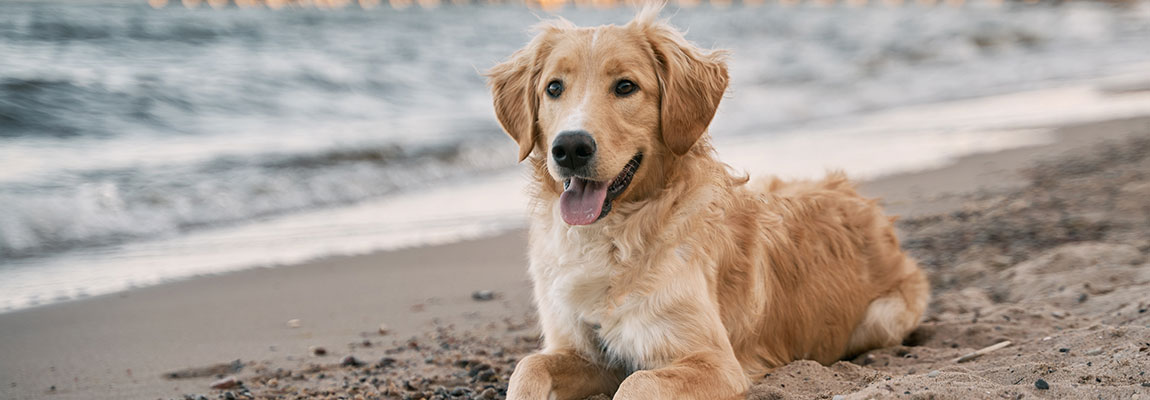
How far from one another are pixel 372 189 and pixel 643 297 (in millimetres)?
6756

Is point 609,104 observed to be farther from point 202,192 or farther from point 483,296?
point 202,192

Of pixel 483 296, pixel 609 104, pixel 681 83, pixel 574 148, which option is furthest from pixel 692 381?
pixel 483 296

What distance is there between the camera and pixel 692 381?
344 centimetres

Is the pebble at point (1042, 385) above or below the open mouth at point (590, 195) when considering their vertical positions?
below

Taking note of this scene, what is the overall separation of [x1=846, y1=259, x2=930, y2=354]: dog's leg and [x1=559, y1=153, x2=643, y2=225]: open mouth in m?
1.72

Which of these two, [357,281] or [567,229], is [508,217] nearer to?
[357,281]

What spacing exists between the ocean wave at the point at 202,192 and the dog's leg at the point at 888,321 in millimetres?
5911

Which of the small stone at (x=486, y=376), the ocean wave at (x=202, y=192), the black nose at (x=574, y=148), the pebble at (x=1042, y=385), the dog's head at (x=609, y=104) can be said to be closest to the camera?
the pebble at (x=1042, y=385)

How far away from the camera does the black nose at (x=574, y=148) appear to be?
3.46m

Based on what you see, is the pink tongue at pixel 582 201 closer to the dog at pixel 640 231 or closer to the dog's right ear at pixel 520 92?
the dog at pixel 640 231

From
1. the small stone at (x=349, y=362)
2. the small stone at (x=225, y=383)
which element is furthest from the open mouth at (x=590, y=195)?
the small stone at (x=225, y=383)

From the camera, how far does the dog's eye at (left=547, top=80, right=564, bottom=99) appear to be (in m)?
3.85

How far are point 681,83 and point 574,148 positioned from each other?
676 millimetres

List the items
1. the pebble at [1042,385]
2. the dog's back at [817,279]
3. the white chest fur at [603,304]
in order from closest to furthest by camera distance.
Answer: the pebble at [1042,385], the white chest fur at [603,304], the dog's back at [817,279]
